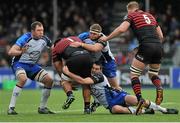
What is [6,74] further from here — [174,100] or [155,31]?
[155,31]

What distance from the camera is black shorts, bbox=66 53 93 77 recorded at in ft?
49.5

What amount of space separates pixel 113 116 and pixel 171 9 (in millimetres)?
21433

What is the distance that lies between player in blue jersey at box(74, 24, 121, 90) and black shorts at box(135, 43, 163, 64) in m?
0.79

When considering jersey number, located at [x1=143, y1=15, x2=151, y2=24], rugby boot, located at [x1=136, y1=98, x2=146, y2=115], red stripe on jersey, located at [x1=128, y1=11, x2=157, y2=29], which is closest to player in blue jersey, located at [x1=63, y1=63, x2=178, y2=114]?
rugby boot, located at [x1=136, y1=98, x2=146, y2=115]

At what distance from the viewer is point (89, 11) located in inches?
1419

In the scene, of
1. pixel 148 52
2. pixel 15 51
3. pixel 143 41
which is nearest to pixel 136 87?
pixel 148 52

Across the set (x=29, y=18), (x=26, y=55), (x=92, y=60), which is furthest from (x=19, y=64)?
(x=29, y=18)

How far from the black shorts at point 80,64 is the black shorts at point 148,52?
1068 millimetres

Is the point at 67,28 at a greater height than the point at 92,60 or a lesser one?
greater

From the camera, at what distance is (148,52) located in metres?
15.3

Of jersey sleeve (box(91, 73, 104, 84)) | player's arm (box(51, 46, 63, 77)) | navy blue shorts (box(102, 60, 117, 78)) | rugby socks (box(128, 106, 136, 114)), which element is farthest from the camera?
navy blue shorts (box(102, 60, 117, 78))

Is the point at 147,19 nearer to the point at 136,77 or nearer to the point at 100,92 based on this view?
the point at 136,77

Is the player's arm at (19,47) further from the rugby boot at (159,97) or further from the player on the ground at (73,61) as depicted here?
the rugby boot at (159,97)

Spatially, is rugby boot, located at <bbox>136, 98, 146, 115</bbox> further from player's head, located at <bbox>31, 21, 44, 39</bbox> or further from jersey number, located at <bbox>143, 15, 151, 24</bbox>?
player's head, located at <bbox>31, 21, 44, 39</bbox>
